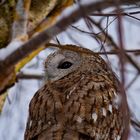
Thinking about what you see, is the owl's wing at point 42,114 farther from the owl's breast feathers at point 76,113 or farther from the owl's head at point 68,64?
the owl's head at point 68,64

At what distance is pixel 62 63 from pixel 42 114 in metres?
1.00

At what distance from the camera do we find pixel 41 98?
2.91 metres

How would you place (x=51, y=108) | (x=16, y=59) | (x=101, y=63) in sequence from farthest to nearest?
(x=101, y=63) < (x=51, y=108) < (x=16, y=59)

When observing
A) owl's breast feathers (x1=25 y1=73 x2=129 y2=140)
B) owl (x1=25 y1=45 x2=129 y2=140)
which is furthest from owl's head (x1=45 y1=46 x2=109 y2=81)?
owl's breast feathers (x1=25 y1=73 x2=129 y2=140)

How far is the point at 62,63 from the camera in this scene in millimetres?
3678

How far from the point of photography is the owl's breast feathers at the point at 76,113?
8.43ft

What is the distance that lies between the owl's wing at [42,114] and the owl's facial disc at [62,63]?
2.03ft

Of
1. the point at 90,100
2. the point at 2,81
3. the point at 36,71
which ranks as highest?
the point at 36,71

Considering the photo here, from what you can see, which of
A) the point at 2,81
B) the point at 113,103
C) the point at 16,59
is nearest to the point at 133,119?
the point at 113,103

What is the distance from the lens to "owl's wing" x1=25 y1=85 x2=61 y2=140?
2.64 meters

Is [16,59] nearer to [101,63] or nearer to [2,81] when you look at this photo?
→ [2,81]

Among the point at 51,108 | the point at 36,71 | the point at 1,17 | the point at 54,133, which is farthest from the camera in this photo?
the point at 36,71

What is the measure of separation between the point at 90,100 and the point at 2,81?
1.15 metres

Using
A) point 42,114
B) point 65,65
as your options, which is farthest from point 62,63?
point 42,114
